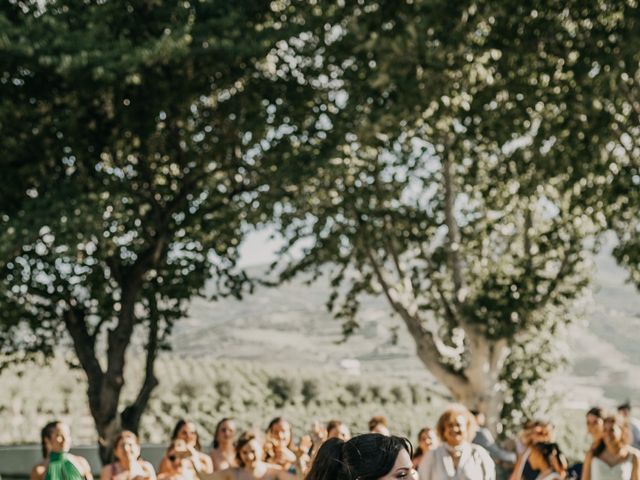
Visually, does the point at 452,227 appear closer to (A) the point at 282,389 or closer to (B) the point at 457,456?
(B) the point at 457,456

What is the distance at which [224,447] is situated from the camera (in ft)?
35.5

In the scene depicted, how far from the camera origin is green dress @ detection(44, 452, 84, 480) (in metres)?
9.46

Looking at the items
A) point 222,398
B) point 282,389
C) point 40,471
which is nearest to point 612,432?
point 40,471

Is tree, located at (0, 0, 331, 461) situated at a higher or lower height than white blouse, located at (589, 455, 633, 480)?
higher

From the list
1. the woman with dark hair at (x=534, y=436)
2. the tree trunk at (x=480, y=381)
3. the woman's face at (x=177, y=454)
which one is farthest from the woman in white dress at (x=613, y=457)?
the tree trunk at (x=480, y=381)

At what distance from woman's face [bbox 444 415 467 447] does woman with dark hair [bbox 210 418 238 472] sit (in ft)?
7.89

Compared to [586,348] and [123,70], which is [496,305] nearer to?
[123,70]

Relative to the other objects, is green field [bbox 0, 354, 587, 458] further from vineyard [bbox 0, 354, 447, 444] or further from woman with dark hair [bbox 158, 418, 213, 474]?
woman with dark hair [bbox 158, 418, 213, 474]

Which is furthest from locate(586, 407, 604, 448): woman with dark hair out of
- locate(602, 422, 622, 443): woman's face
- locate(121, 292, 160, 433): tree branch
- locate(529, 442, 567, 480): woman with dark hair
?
locate(121, 292, 160, 433): tree branch

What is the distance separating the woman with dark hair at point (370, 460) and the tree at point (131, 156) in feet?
42.4

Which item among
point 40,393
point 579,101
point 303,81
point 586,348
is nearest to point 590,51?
point 579,101

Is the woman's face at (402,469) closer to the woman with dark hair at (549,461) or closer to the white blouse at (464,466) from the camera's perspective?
the white blouse at (464,466)

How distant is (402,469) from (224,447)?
25.6 ft

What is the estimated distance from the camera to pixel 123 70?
52.0 feet
